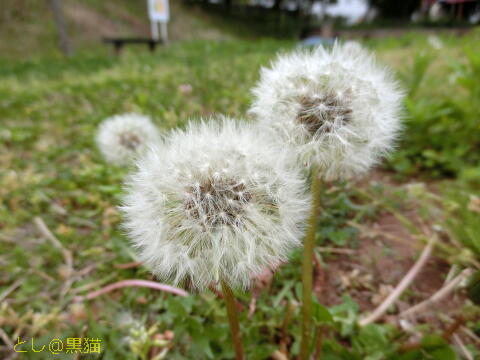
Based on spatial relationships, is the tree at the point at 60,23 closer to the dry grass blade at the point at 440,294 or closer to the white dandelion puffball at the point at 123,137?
the white dandelion puffball at the point at 123,137

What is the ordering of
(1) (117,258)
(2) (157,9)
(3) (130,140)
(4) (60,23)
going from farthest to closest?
(2) (157,9) → (4) (60,23) → (3) (130,140) → (1) (117,258)

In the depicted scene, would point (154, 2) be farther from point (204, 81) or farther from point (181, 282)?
point (181, 282)

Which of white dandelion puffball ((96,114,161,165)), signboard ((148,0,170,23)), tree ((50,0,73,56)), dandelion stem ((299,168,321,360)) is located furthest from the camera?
signboard ((148,0,170,23))

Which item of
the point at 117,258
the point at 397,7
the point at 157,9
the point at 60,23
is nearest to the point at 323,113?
the point at 117,258

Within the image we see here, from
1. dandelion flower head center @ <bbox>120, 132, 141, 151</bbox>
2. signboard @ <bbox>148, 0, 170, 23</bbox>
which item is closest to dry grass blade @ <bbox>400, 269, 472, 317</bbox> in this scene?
Result: dandelion flower head center @ <bbox>120, 132, 141, 151</bbox>

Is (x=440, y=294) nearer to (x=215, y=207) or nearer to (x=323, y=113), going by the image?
(x=323, y=113)

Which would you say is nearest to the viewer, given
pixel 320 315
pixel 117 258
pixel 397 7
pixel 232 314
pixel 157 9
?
pixel 232 314

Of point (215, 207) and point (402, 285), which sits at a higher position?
point (215, 207)

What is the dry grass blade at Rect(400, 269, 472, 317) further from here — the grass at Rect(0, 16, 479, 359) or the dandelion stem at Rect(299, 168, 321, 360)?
the dandelion stem at Rect(299, 168, 321, 360)

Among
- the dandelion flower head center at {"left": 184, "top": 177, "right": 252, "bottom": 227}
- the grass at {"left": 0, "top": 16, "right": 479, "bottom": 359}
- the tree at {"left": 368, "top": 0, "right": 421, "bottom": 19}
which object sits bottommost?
the grass at {"left": 0, "top": 16, "right": 479, "bottom": 359}
